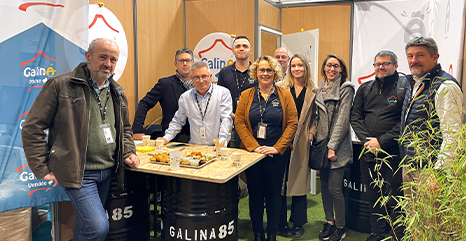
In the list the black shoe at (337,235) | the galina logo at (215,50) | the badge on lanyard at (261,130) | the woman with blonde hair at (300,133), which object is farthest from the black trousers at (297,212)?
the galina logo at (215,50)

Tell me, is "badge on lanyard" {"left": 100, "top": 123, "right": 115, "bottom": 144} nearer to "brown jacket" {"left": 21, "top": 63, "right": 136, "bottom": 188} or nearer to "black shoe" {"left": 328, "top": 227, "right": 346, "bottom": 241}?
"brown jacket" {"left": 21, "top": 63, "right": 136, "bottom": 188}

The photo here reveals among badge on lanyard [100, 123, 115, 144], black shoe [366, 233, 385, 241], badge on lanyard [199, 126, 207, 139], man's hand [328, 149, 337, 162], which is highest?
badge on lanyard [100, 123, 115, 144]

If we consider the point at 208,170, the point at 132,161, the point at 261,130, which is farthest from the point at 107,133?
the point at 261,130

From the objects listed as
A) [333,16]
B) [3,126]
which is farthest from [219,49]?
[3,126]

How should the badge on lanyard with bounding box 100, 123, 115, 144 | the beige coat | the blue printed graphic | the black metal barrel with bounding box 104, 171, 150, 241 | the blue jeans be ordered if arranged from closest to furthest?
the blue jeans → the badge on lanyard with bounding box 100, 123, 115, 144 → the blue printed graphic → the black metal barrel with bounding box 104, 171, 150, 241 → the beige coat

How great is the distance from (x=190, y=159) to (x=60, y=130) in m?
0.88

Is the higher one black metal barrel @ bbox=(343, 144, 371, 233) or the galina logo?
the galina logo

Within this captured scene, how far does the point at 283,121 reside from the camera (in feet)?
10.2

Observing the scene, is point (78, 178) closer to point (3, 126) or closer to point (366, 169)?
point (3, 126)

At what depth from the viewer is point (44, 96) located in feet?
7.02

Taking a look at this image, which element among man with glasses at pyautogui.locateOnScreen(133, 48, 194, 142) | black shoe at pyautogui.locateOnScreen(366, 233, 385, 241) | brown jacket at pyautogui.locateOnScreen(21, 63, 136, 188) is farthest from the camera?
man with glasses at pyautogui.locateOnScreen(133, 48, 194, 142)

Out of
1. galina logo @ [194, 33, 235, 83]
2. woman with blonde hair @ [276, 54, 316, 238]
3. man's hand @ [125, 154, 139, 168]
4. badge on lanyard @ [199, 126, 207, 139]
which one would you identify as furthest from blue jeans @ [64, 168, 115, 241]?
galina logo @ [194, 33, 235, 83]

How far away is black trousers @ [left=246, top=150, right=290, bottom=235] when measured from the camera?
3059 millimetres

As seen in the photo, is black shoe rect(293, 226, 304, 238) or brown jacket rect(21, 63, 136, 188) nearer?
brown jacket rect(21, 63, 136, 188)
